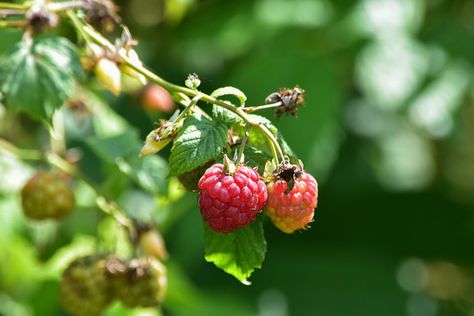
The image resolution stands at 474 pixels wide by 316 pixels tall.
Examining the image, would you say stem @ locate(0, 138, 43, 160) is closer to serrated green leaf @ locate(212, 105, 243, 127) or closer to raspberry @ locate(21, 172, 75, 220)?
raspberry @ locate(21, 172, 75, 220)

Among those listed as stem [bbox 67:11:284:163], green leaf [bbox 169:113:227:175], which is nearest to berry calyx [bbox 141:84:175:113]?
stem [bbox 67:11:284:163]

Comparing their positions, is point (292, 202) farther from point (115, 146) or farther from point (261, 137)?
point (115, 146)

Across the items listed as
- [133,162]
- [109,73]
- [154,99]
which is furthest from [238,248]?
[154,99]

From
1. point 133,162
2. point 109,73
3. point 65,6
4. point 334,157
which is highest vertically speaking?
point 65,6

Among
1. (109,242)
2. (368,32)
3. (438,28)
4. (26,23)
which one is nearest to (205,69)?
(368,32)

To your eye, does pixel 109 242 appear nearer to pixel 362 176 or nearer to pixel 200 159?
pixel 200 159
